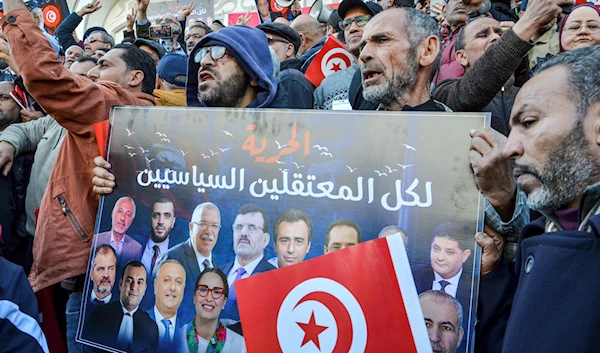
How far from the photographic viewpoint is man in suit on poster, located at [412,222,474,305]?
71.7 inches

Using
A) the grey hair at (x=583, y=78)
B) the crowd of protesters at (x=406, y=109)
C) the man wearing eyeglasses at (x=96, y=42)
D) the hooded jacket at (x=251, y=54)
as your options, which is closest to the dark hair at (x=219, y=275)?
the crowd of protesters at (x=406, y=109)

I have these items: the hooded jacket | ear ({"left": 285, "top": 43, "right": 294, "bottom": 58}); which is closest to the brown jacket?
the hooded jacket

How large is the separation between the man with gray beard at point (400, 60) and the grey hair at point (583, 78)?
981mm

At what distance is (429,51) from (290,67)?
2.05 m

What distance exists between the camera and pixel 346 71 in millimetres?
3912

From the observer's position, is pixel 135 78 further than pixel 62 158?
Yes

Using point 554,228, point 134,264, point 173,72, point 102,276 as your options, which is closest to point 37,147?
point 173,72

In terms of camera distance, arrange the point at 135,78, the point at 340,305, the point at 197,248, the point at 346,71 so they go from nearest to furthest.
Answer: the point at 340,305 < the point at 197,248 < the point at 135,78 < the point at 346,71

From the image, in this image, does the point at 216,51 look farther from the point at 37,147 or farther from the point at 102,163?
the point at 37,147

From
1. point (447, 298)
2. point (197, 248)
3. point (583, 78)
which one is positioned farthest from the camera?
point (197, 248)

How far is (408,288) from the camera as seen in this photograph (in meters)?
1.86

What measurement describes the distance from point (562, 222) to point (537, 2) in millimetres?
1242

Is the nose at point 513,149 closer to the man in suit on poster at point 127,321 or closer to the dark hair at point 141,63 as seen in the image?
the man in suit on poster at point 127,321

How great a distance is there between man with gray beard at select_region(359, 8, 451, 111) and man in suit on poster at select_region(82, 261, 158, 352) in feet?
4.28
